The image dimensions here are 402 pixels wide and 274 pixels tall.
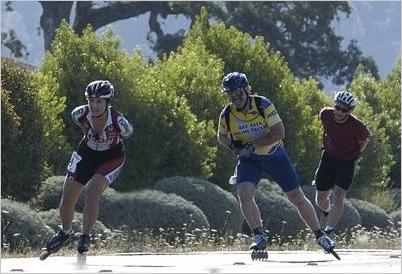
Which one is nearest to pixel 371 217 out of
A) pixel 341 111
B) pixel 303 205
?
pixel 341 111

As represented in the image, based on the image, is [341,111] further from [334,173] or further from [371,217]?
[371,217]

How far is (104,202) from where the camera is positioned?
2155 cm

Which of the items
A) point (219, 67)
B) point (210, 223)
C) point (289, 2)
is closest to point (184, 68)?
point (219, 67)

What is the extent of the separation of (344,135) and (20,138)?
7.35 m

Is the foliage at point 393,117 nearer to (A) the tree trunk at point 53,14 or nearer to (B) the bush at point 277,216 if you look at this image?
(A) the tree trunk at point 53,14

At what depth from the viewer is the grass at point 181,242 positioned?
1877cm

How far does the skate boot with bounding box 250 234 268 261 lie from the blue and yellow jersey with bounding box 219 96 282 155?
1136 mm

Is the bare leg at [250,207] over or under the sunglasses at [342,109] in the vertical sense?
under

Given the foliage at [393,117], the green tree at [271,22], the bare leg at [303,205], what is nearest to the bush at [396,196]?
the foliage at [393,117]

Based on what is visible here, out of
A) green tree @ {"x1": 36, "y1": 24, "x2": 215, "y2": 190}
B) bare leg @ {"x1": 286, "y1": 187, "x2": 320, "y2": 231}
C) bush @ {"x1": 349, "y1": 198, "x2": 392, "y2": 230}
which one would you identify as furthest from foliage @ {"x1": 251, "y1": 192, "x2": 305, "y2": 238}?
bare leg @ {"x1": 286, "y1": 187, "x2": 320, "y2": 231}

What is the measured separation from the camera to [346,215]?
92.3 ft

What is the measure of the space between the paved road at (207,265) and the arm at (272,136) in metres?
1.36

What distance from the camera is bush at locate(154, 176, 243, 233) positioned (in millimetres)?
23453

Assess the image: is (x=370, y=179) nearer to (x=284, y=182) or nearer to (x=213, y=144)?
→ (x=213, y=144)
